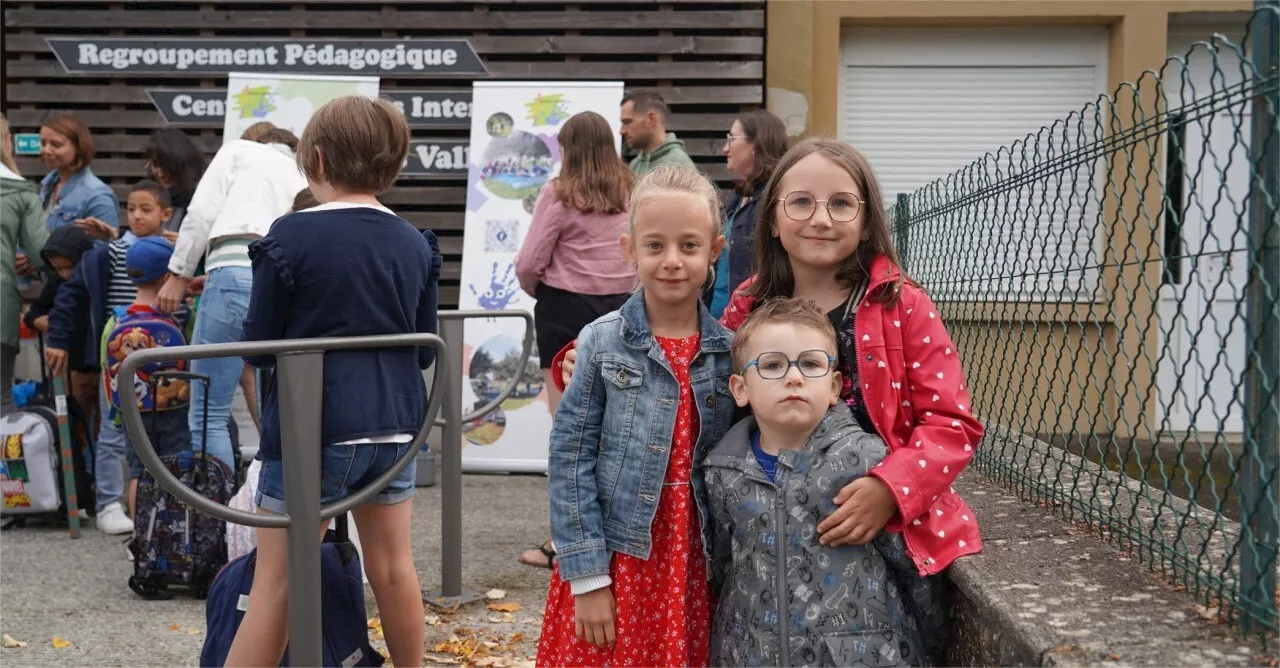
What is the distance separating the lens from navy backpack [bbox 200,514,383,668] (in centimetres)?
309

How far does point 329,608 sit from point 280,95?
5.16 metres

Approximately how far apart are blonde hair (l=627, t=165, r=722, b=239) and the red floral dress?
0.26 m

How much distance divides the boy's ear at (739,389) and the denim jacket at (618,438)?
0.26 feet

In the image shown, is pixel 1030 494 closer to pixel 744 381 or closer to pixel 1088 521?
pixel 1088 521

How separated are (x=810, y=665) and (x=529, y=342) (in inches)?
109

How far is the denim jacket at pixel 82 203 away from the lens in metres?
6.66

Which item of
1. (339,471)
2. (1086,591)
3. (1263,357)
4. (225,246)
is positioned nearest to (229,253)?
(225,246)

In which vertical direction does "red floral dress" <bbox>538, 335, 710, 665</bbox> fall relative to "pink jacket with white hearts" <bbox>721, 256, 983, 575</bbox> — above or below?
below

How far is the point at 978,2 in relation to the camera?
8344 mm

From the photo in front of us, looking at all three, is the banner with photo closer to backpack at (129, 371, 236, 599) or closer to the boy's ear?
backpack at (129, 371, 236, 599)

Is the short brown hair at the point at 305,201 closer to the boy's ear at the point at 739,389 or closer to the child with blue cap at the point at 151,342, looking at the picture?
the child with blue cap at the point at 151,342

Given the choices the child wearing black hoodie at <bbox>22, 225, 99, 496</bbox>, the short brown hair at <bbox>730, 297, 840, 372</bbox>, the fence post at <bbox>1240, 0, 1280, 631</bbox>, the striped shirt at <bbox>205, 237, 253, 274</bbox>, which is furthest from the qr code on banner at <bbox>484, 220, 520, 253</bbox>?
the fence post at <bbox>1240, 0, 1280, 631</bbox>

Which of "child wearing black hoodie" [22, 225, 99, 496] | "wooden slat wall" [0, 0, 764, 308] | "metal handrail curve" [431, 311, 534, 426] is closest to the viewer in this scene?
"metal handrail curve" [431, 311, 534, 426]

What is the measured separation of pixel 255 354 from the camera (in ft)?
8.95
